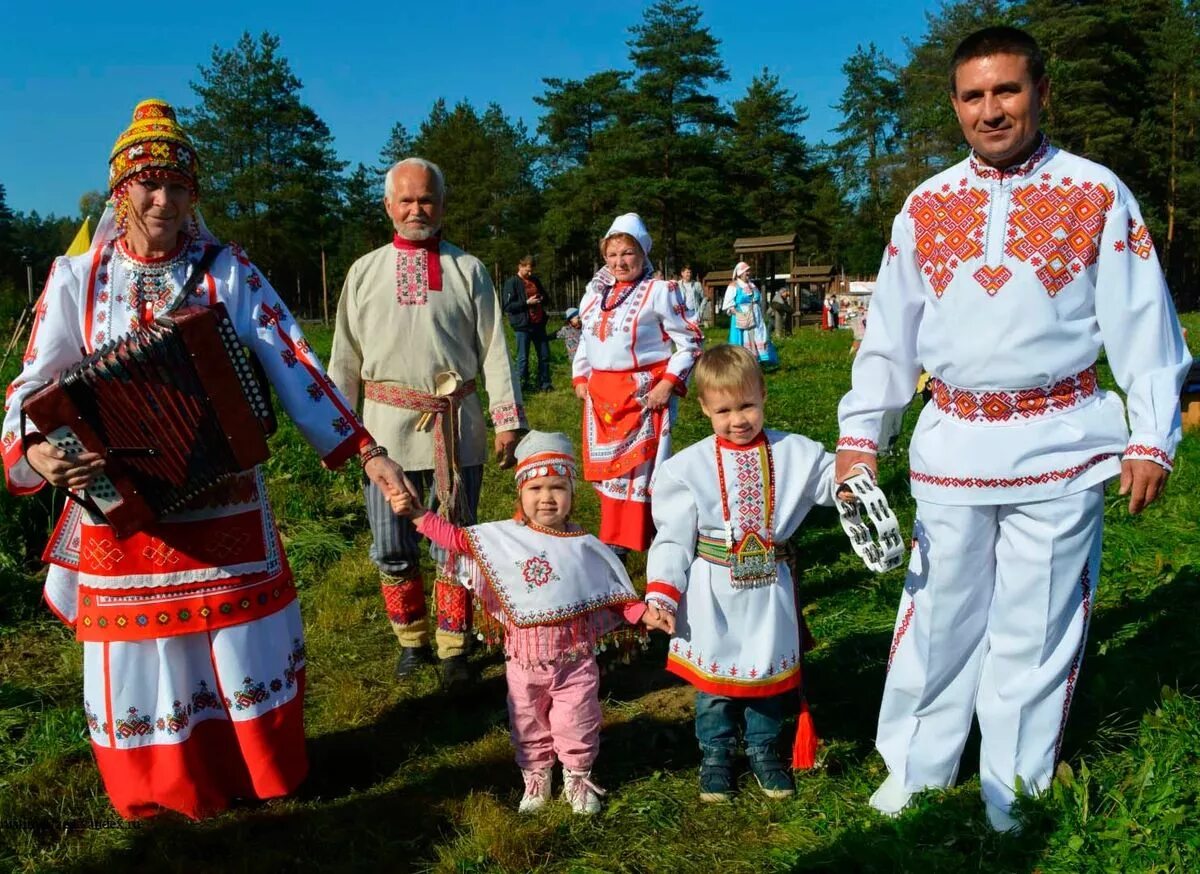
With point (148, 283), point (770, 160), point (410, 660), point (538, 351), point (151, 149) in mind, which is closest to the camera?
point (151, 149)

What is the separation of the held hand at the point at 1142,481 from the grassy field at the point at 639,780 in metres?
0.91

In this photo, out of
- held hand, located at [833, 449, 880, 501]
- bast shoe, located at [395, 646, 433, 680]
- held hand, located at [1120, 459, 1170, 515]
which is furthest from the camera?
bast shoe, located at [395, 646, 433, 680]

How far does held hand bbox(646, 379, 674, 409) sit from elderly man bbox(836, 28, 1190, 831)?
222cm

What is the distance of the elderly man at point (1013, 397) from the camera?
2.73 metres

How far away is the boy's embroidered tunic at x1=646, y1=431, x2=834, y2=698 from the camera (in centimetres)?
334

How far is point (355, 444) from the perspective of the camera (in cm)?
341

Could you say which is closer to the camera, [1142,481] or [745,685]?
[1142,481]

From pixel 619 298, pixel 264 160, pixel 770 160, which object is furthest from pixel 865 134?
pixel 619 298

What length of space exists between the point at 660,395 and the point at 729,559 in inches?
81.3

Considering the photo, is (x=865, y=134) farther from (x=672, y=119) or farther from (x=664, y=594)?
(x=664, y=594)

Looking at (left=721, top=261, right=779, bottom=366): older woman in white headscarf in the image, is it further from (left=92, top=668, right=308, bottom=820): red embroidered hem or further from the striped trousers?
(left=92, top=668, right=308, bottom=820): red embroidered hem

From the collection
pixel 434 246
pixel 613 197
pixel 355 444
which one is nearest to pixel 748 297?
pixel 434 246

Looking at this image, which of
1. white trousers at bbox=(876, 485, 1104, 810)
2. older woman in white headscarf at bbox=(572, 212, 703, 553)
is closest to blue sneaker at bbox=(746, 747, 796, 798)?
white trousers at bbox=(876, 485, 1104, 810)

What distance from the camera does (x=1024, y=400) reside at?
279 cm
